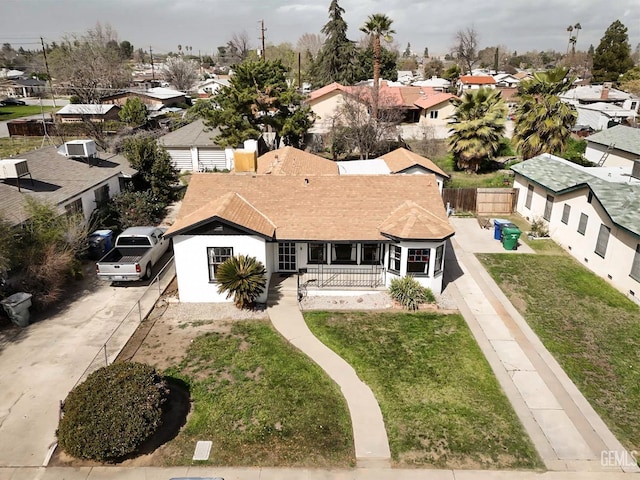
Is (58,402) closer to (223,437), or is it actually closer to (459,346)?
(223,437)

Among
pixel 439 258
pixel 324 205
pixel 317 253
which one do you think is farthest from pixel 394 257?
pixel 324 205

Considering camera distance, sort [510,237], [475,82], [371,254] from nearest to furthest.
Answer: [371,254] → [510,237] → [475,82]

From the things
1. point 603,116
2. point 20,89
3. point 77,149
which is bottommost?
point 77,149

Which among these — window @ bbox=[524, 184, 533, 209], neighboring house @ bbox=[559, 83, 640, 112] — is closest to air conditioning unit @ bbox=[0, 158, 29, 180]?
window @ bbox=[524, 184, 533, 209]

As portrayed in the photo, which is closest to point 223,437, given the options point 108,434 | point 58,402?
point 108,434

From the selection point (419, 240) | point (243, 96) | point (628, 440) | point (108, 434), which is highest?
point (243, 96)

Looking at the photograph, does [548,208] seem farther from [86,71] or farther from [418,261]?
[86,71]

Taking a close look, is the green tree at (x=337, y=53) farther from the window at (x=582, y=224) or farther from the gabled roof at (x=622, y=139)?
the window at (x=582, y=224)
